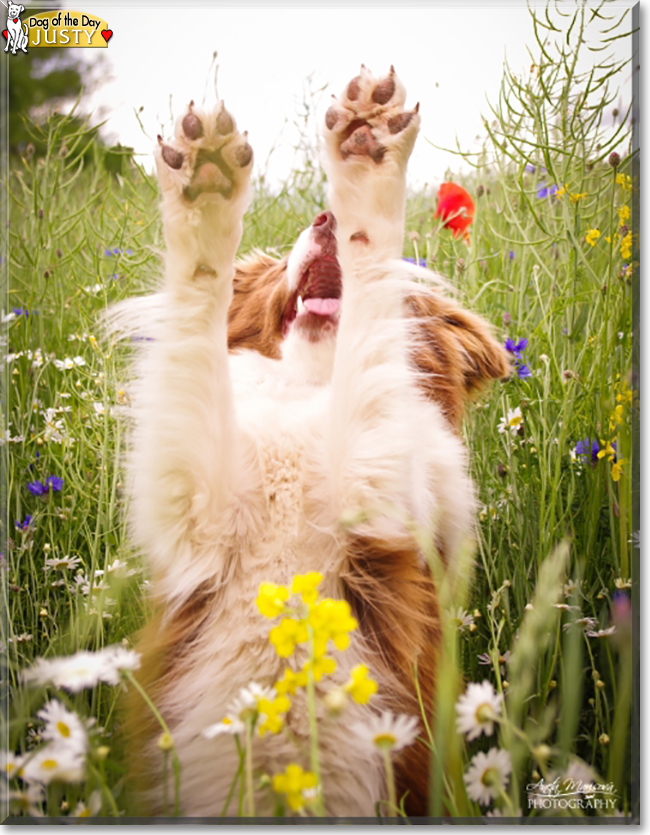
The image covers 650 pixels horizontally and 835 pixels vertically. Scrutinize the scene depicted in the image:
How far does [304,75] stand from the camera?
158 centimetres

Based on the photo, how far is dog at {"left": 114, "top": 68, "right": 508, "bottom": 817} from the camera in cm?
123

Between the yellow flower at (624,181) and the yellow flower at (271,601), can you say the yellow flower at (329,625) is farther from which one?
the yellow flower at (624,181)

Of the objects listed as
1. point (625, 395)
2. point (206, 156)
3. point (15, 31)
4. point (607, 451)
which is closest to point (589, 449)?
point (607, 451)

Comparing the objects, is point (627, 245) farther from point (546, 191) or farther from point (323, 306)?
point (323, 306)

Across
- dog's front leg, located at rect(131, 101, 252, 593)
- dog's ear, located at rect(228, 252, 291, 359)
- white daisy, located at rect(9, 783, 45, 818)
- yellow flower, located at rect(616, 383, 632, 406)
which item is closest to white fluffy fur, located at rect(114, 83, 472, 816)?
dog's front leg, located at rect(131, 101, 252, 593)

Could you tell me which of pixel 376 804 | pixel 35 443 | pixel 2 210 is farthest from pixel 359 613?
pixel 2 210

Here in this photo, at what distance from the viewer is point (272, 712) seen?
3.48ft

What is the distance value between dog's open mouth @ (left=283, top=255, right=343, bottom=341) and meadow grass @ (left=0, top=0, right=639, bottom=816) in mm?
274

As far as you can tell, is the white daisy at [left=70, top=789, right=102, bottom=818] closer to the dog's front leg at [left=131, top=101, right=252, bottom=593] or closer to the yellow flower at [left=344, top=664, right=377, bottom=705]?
the dog's front leg at [left=131, top=101, right=252, bottom=593]

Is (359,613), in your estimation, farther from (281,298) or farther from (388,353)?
(281,298)

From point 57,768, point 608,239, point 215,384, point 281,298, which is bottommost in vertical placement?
point 57,768

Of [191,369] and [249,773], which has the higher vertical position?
[191,369]

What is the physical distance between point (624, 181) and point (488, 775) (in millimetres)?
1298

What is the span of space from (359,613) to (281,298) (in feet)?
2.67
